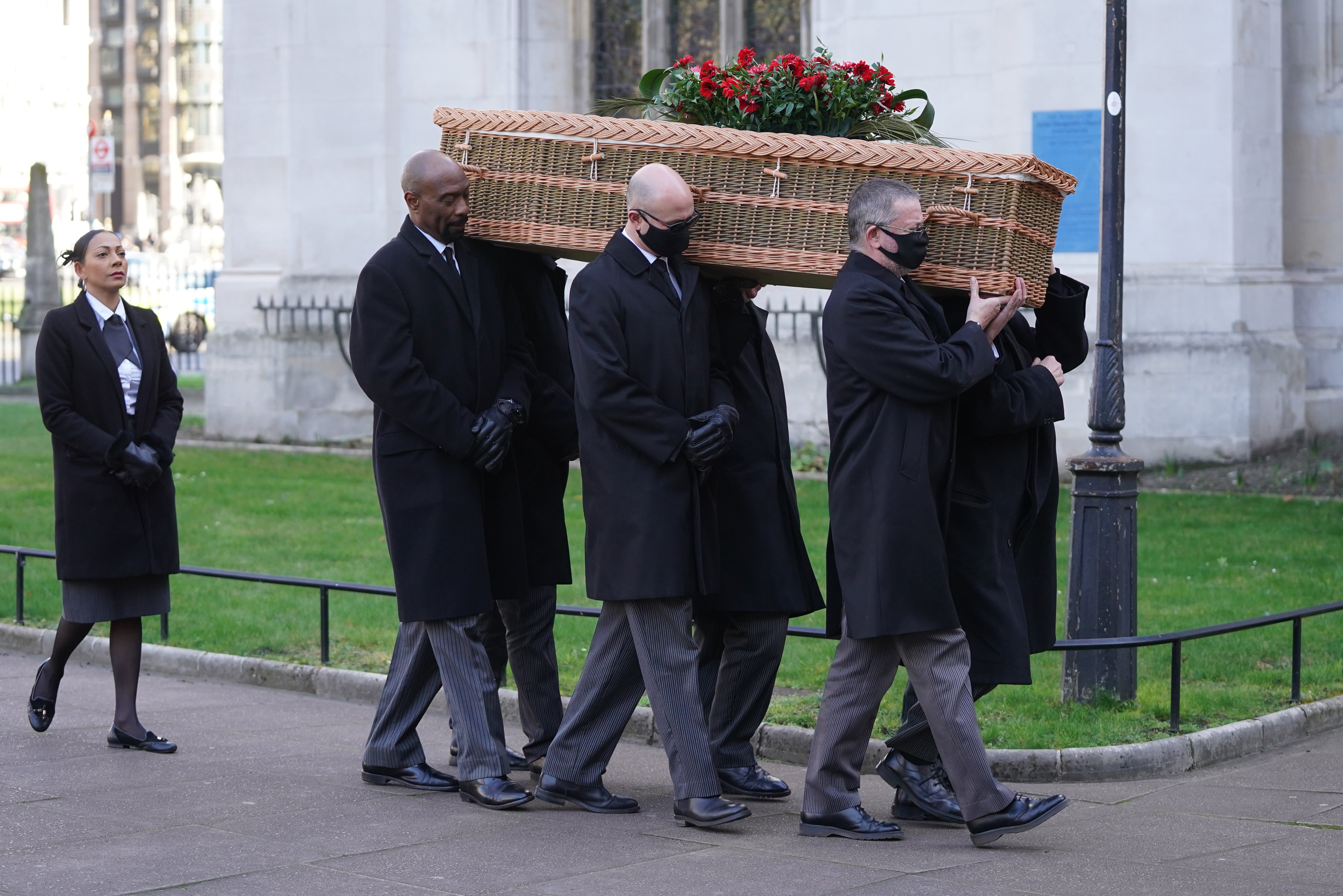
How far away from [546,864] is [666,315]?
1836 millimetres

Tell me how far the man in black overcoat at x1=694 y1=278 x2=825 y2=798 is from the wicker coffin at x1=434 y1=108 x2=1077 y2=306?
1.03 feet

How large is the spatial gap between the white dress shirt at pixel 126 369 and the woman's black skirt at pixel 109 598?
67 cm

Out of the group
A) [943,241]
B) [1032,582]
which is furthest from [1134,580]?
[943,241]

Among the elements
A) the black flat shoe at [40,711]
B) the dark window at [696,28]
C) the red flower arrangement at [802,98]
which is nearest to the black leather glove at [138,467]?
the black flat shoe at [40,711]

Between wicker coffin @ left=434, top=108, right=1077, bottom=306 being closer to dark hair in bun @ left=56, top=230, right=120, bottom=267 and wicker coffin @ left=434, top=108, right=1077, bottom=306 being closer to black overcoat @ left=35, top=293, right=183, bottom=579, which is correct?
dark hair in bun @ left=56, top=230, right=120, bottom=267

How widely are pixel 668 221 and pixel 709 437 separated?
29.1 inches

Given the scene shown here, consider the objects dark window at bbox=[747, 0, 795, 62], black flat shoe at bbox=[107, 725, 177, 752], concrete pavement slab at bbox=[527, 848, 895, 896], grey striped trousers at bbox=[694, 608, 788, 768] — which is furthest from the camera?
dark window at bbox=[747, 0, 795, 62]

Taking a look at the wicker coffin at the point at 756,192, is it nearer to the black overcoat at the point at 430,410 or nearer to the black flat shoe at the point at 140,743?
the black overcoat at the point at 430,410

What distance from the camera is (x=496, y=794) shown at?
6281mm

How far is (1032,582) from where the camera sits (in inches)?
250

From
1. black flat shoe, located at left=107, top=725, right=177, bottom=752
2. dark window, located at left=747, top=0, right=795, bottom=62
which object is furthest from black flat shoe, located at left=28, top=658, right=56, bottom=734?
dark window, located at left=747, top=0, right=795, bottom=62

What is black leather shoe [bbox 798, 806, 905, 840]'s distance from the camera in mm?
5914

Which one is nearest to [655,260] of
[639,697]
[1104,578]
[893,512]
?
[893,512]

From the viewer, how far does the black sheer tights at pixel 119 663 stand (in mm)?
7332
